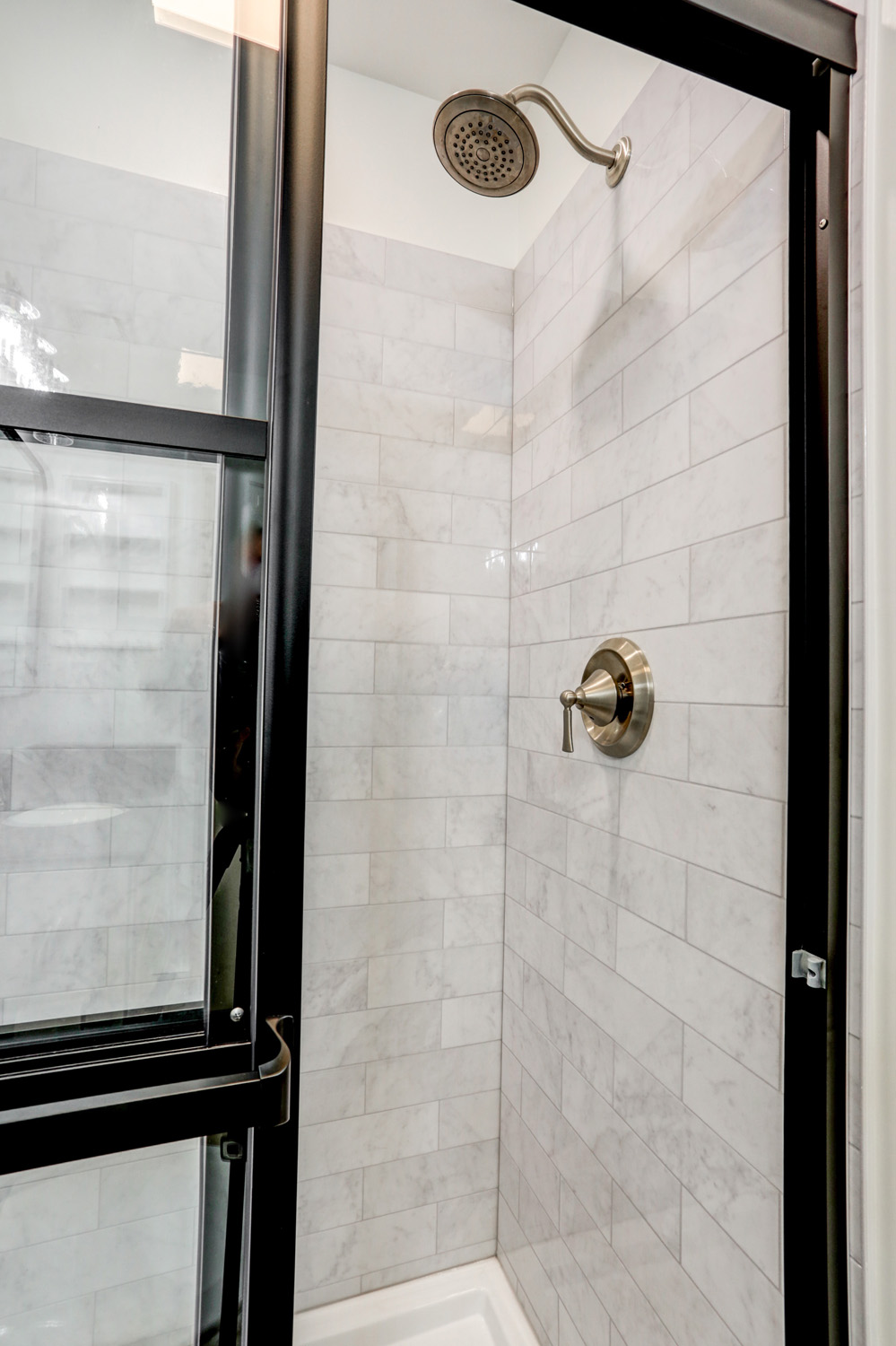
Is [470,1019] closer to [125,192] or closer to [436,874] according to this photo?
[436,874]

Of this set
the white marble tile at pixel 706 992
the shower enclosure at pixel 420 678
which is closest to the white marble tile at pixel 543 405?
the shower enclosure at pixel 420 678

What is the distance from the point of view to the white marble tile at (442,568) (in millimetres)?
1501

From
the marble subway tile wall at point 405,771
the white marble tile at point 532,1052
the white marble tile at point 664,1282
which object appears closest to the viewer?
the white marble tile at point 664,1282

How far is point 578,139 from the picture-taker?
115 centimetres

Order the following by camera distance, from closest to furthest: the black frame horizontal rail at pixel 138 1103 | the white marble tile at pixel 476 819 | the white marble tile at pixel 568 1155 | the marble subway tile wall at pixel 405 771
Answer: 1. the black frame horizontal rail at pixel 138 1103
2. the white marble tile at pixel 568 1155
3. the marble subway tile wall at pixel 405 771
4. the white marble tile at pixel 476 819

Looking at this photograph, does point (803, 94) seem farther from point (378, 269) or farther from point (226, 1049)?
point (226, 1049)

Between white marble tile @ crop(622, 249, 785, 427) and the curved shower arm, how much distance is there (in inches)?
10.7

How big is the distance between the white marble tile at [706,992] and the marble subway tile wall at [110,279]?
3.01ft

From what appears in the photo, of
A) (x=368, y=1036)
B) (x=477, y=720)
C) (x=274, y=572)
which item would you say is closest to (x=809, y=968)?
(x=274, y=572)

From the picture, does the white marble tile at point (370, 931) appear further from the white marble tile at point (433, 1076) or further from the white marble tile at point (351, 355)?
the white marble tile at point (351, 355)

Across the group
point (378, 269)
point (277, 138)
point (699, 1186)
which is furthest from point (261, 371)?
point (699, 1186)

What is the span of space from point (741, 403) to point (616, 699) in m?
0.47

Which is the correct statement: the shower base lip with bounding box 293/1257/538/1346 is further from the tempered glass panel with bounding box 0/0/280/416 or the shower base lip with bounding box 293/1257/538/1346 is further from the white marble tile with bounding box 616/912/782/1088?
the tempered glass panel with bounding box 0/0/280/416

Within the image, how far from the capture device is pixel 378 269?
150 cm
